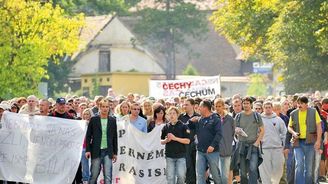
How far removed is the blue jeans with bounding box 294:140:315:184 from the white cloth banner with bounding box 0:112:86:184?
3.96 meters

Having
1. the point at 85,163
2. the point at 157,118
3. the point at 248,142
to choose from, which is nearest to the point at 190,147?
the point at 157,118

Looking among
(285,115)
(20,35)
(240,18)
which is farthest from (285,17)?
(285,115)

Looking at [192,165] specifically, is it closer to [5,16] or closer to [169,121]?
[169,121]

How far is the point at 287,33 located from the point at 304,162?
2142cm

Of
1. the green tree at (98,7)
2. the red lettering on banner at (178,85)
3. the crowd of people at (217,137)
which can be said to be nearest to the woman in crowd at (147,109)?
the crowd of people at (217,137)

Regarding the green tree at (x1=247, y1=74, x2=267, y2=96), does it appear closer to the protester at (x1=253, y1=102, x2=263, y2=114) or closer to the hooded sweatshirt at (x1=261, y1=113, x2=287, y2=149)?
the protester at (x1=253, y1=102, x2=263, y2=114)

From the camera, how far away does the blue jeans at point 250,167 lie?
831 inches

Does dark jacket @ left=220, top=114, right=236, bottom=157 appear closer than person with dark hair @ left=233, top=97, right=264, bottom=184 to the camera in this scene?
Yes

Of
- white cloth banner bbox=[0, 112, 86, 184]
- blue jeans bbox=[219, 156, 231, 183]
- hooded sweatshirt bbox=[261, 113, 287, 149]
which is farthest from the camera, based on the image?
hooded sweatshirt bbox=[261, 113, 287, 149]

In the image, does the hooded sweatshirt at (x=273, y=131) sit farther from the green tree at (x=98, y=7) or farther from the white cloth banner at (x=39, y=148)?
the green tree at (x=98, y=7)

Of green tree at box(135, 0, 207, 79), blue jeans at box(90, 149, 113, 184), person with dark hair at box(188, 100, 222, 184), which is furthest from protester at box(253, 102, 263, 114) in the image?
green tree at box(135, 0, 207, 79)

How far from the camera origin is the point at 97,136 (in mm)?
19844

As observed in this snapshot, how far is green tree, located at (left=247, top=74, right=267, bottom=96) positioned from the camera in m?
88.3

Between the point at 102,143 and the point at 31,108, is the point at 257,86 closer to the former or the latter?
the point at 31,108
